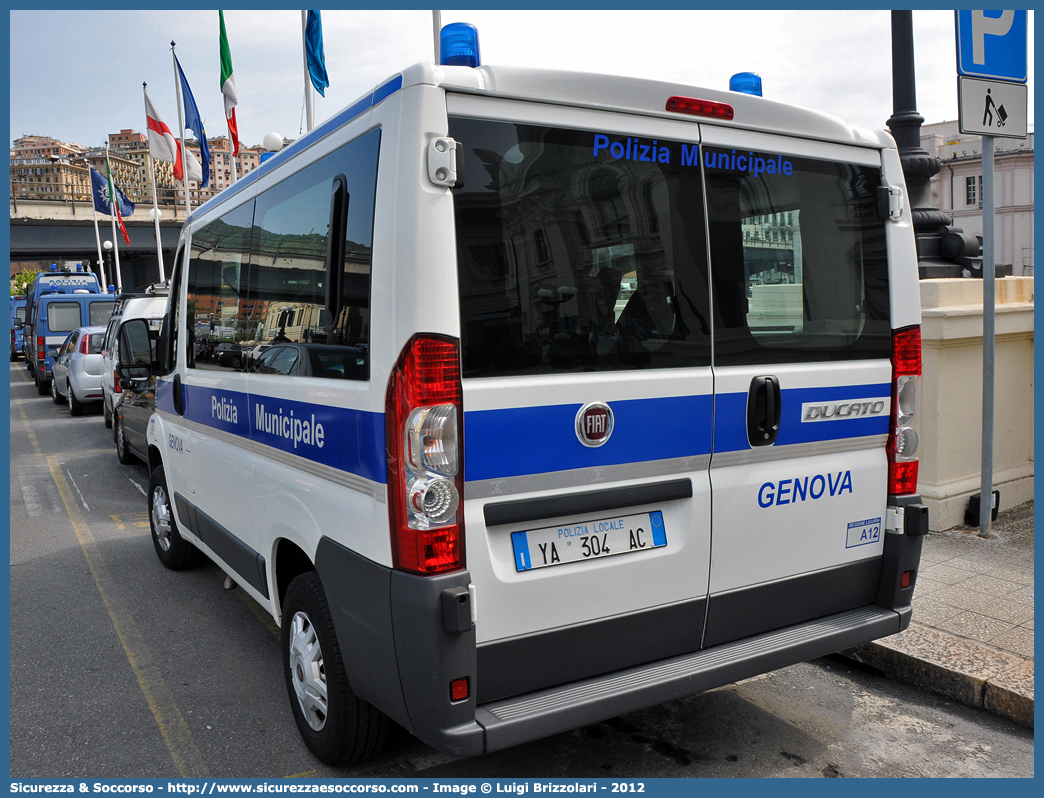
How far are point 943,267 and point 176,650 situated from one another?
5889 millimetres

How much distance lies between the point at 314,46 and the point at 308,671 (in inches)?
460

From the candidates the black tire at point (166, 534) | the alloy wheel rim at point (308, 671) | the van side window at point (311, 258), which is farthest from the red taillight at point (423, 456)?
the black tire at point (166, 534)

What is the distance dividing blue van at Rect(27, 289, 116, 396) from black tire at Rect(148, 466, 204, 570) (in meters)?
16.9

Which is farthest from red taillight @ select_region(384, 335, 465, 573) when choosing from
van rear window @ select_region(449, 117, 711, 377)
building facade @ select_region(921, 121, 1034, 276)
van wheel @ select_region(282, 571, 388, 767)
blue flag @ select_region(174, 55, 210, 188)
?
building facade @ select_region(921, 121, 1034, 276)

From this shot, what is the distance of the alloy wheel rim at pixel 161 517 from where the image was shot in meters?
6.04

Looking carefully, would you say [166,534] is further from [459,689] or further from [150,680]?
[459,689]

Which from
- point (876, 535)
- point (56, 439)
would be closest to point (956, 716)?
point (876, 535)

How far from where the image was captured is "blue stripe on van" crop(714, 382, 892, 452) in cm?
313

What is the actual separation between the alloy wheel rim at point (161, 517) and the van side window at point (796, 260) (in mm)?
4342

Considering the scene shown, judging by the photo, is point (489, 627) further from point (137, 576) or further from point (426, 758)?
point (137, 576)

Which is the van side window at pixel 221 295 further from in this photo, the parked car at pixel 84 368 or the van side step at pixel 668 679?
the parked car at pixel 84 368

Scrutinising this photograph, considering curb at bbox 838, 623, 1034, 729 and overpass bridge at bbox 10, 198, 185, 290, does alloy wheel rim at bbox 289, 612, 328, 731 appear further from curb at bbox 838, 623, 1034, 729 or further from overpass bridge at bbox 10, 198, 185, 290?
overpass bridge at bbox 10, 198, 185, 290

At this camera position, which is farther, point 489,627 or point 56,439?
point 56,439

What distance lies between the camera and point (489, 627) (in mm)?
2699
